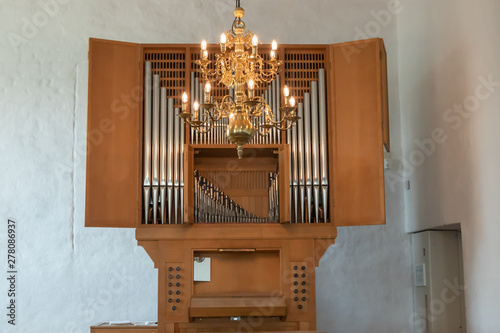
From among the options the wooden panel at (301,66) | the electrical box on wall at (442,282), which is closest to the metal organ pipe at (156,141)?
the wooden panel at (301,66)

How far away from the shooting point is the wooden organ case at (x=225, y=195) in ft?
24.3

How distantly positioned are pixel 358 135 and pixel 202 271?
2.52 meters

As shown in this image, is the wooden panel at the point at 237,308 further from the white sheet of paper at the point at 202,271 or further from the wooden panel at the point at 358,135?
the wooden panel at the point at 358,135

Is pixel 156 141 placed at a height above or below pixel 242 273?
above

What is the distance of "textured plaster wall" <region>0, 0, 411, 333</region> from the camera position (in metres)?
9.18

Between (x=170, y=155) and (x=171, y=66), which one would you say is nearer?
(x=170, y=155)

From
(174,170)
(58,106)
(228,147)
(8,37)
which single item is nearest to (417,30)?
(228,147)

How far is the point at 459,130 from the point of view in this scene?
7.68 metres

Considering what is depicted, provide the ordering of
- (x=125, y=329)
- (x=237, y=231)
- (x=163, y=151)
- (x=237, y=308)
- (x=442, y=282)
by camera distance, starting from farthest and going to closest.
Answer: (x=442, y=282), (x=125, y=329), (x=163, y=151), (x=237, y=231), (x=237, y=308)

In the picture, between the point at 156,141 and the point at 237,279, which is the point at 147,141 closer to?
the point at 156,141

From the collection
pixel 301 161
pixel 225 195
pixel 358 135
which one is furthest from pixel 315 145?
pixel 225 195

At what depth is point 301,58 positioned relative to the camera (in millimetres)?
8000

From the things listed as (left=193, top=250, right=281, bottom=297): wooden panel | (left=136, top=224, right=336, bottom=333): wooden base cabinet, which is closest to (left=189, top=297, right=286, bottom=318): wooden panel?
(left=136, top=224, right=336, bottom=333): wooden base cabinet

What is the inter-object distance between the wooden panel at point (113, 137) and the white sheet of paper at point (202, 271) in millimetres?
921
